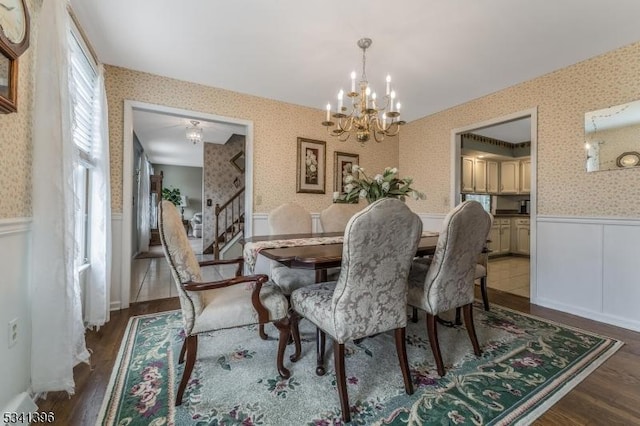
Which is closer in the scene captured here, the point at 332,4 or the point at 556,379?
the point at 556,379

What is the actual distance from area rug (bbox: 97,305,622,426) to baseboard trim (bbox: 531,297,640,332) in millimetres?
470

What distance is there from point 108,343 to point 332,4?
2960 millimetres

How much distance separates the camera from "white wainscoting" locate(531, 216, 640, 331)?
2.44 m

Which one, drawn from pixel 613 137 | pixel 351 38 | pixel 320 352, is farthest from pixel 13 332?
pixel 613 137

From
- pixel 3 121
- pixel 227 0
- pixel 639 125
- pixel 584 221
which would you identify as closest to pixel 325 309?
pixel 3 121

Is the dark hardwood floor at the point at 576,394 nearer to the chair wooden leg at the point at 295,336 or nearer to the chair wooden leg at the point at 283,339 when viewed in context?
the chair wooden leg at the point at 283,339

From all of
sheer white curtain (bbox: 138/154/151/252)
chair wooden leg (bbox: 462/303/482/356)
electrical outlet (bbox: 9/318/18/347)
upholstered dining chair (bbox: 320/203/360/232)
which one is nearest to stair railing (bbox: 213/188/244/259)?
sheer white curtain (bbox: 138/154/151/252)

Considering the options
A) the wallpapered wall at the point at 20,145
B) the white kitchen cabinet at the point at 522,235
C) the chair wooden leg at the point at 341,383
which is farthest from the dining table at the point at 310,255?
the white kitchen cabinet at the point at 522,235

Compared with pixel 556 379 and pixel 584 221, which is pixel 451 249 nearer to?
pixel 556 379

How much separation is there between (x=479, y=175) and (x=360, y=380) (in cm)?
561

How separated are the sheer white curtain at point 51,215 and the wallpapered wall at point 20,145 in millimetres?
32

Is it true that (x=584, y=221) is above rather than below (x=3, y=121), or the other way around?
below

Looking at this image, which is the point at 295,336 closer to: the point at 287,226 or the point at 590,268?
the point at 287,226

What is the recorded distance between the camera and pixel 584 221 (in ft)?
8.88
